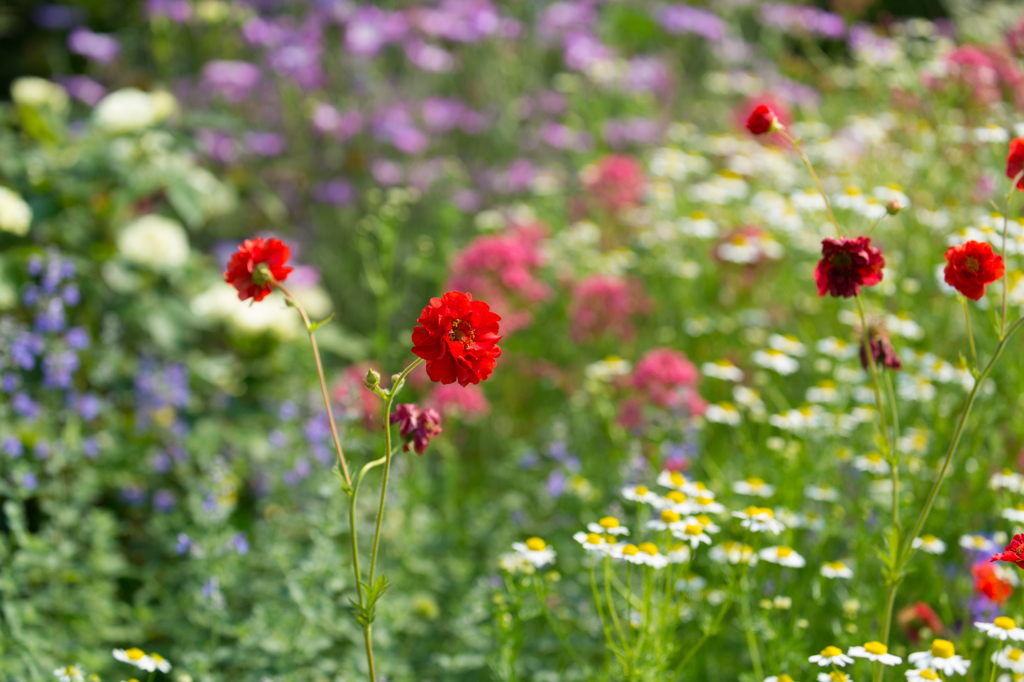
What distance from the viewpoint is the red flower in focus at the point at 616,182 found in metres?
3.53

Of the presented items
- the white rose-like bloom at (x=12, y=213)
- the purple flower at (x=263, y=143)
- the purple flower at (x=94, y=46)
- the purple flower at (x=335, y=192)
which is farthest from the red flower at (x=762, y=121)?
the purple flower at (x=94, y=46)

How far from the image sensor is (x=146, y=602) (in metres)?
2.49

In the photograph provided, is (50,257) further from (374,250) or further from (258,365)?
(374,250)

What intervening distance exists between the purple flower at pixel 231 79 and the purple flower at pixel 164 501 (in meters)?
2.16

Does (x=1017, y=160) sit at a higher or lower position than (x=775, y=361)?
lower

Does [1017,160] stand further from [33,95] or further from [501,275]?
[33,95]

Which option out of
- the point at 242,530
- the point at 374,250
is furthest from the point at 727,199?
the point at 242,530

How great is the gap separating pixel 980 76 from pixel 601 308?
5.17ft

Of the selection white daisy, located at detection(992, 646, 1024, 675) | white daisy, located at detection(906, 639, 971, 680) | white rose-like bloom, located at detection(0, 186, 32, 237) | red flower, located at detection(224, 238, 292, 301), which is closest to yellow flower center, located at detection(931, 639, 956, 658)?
white daisy, located at detection(906, 639, 971, 680)

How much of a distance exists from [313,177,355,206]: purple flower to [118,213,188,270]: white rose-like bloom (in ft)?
4.58

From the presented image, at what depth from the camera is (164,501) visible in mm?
2482

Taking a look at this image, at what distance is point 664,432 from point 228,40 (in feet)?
11.1

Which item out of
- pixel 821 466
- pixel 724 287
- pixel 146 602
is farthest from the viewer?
pixel 724 287

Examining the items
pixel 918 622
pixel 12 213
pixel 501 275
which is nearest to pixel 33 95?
pixel 12 213
